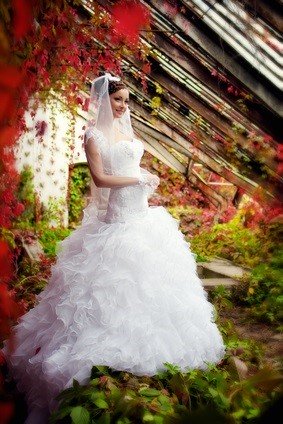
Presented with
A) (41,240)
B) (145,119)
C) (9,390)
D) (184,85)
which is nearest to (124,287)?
(9,390)

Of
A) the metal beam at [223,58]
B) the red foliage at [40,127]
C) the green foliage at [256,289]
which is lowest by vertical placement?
the red foliage at [40,127]

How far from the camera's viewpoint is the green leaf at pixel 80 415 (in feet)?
6.94

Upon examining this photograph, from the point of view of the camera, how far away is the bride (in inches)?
110

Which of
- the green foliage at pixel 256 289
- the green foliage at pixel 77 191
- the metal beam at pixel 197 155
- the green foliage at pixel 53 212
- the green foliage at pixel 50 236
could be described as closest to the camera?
the green foliage at pixel 256 289

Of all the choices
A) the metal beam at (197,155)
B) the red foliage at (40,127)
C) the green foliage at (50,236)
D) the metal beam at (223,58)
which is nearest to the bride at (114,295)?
the metal beam at (223,58)

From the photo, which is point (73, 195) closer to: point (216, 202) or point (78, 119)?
point (78, 119)

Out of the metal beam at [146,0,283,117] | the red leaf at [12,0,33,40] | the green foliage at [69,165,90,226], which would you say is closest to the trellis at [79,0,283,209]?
the metal beam at [146,0,283,117]

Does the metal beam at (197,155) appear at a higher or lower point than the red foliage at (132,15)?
lower

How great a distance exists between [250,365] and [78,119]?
890 cm

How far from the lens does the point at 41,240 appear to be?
920 cm

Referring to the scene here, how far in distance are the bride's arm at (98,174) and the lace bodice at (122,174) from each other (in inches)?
2.3

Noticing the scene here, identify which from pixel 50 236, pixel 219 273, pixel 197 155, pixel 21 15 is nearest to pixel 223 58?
pixel 21 15

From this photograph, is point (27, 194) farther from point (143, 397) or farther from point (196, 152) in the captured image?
point (143, 397)

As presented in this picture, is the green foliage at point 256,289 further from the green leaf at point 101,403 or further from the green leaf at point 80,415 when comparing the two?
the green leaf at point 80,415
